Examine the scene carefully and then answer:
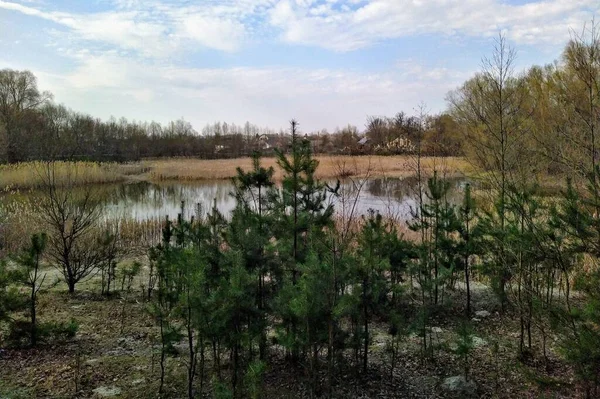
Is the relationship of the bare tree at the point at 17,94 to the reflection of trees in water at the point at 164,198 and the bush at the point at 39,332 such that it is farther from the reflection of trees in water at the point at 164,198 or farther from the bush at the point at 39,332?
the bush at the point at 39,332

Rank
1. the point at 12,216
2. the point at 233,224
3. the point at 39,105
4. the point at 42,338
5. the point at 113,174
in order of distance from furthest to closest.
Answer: the point at 39,105 < the point at 113,174 < the point at 12,216 < the point at 42,338 < the point at 233,224

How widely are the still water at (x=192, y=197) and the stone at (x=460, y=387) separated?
377 inches

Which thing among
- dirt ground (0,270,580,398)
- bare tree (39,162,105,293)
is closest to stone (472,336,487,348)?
dirt ground (0,270,580,398)

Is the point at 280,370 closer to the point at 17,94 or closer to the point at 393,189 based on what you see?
the point at 393,189

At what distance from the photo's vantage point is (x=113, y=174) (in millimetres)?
26938

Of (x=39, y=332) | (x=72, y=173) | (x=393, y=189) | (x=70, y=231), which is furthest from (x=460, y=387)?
(x=393, y=189)

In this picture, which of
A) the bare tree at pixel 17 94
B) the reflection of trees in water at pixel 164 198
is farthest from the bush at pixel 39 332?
the bare tree at pixel 17 94

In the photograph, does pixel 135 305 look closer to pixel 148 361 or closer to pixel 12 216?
pixel 148 361

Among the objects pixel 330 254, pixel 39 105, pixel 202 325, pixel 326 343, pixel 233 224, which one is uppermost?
pixel 39 105

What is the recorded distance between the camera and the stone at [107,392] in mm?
3963

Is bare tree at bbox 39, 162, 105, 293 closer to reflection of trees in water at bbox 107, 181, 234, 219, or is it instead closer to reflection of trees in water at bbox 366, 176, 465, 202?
reflection of trees in water at bbox 107, 181, 234, 219

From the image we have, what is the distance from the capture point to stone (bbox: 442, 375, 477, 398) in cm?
409

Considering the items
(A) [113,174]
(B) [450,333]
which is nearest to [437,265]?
(B) [450,333]

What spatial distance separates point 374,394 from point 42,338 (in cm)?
405
